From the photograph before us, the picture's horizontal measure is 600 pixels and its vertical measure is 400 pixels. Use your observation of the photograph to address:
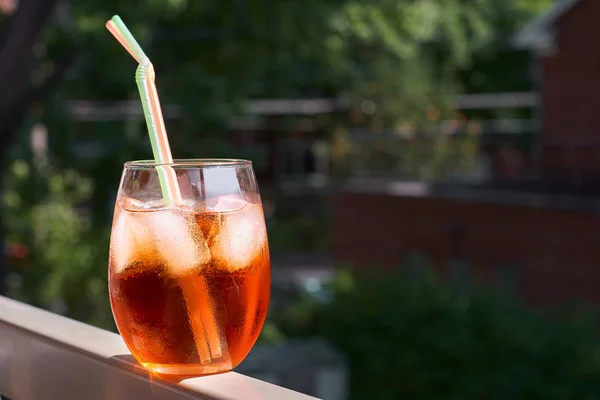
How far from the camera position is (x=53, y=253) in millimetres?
13844

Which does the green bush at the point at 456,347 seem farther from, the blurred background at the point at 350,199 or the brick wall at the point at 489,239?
the brick wall at the point at 489,239

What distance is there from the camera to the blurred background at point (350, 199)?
8.42 meters

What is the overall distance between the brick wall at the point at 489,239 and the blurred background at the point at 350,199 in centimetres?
3

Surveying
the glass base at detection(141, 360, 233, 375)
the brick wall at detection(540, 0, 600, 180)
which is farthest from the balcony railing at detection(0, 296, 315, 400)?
the brick wall at detection(540, 0, 600, 180)

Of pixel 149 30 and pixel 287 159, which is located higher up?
pixel 149 30

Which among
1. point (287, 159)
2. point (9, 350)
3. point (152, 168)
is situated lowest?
point (287, 159)

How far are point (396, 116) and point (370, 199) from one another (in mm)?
7668

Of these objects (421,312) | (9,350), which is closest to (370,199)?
(421,312)

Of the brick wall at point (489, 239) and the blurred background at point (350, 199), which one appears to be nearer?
the blurred background at point (350, 199)

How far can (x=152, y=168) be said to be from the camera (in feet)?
4.91

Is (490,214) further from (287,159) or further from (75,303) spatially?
(287,159)

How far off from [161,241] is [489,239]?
15368 millimetres

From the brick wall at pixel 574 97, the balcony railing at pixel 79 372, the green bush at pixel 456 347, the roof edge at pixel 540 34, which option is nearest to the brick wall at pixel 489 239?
the brick wall at pixel 574 97

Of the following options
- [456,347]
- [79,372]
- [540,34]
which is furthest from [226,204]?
[540,34]
